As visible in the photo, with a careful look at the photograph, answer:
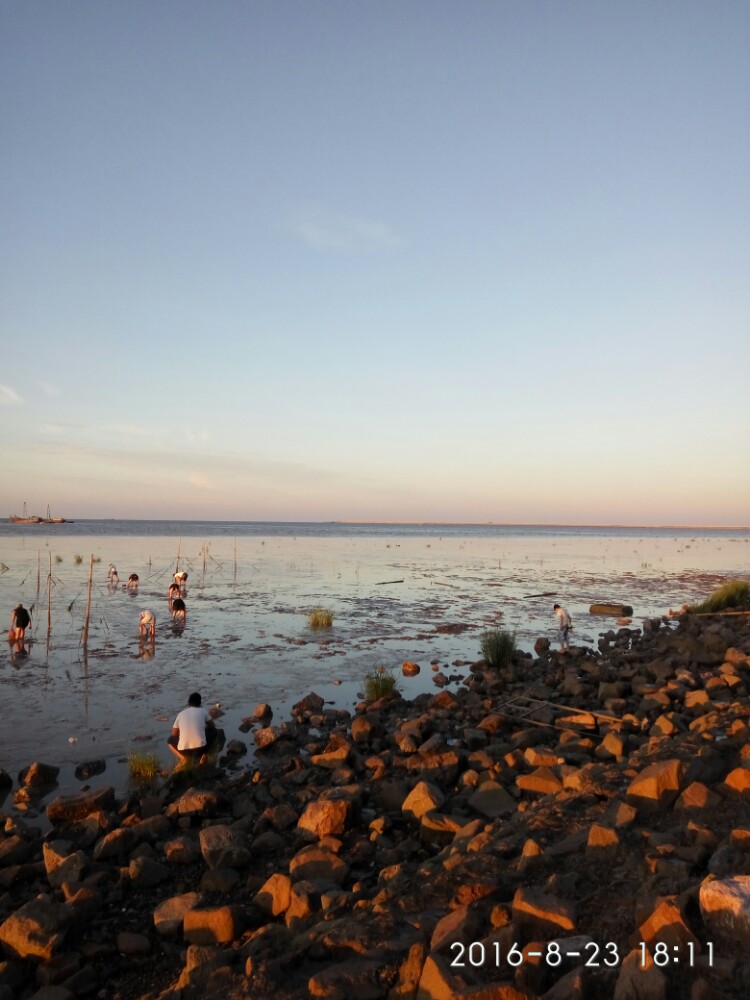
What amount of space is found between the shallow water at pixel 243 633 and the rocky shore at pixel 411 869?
2416 mm

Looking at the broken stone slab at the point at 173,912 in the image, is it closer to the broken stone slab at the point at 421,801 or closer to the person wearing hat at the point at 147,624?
the broken stone slab at the point at 421,801

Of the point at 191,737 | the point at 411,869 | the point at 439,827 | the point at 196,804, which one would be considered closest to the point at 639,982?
the point at 411,869

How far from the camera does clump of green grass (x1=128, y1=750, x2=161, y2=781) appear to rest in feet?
31.2

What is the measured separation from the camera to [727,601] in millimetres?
25062

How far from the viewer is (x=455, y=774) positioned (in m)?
9.12

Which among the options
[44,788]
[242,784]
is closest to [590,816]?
[242,784]

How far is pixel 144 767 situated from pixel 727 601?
76.5 feet

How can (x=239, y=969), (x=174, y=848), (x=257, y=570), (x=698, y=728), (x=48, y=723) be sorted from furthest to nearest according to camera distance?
(x=257, y=570)
(x=48, y=723)
(x=698, y=728)
(x=174, y=848)
(x=239, y=969)

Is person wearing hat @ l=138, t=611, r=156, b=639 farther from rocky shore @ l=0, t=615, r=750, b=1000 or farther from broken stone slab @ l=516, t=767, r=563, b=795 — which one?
broken stone slab @ l=516, t=767, r=563, b=795

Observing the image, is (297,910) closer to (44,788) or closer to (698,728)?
(44,788)

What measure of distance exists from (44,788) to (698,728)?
9.49 meters

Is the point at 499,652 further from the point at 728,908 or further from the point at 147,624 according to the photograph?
the point at 728,908

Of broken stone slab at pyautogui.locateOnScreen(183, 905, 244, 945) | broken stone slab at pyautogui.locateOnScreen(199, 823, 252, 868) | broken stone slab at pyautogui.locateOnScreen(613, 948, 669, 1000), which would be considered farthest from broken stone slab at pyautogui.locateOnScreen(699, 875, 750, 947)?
broken stone slab at pyautogui.locateOnScreen(199, 823, 252, 868)

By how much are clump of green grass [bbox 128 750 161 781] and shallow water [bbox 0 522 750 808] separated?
1.20 ft
